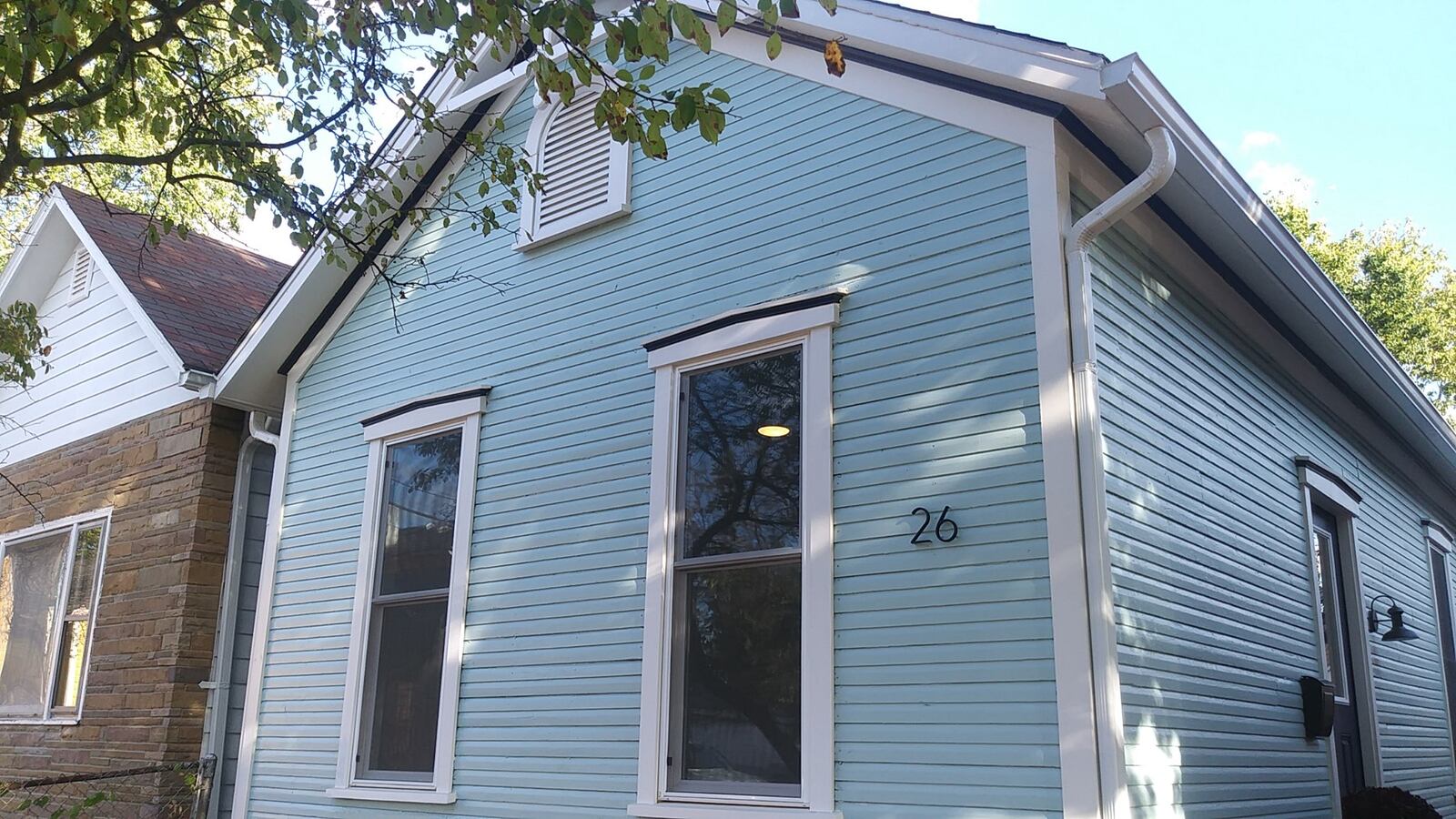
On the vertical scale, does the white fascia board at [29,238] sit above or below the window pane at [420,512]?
above

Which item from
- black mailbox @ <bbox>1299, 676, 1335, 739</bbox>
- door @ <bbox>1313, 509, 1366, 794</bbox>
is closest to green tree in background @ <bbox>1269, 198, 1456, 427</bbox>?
door @ <bbox>1313, 509, 1366, 794</bbox>

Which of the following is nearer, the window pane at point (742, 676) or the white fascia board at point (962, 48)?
the white fascia board at point (962, 48)

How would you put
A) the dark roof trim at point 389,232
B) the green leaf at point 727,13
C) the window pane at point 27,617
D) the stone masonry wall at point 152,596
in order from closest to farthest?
the green leaf at point 727,13
the dark roof trim at point 389,232
the stone masonry wall at point 152,596
the window pane at point 27,617

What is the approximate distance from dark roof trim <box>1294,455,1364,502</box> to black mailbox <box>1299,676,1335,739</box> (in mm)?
1467

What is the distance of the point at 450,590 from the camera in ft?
22.8

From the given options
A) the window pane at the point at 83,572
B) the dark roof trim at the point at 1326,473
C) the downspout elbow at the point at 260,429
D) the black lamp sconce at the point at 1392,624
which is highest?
the downspout elbow at the point at 260,429

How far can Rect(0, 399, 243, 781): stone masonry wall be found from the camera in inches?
330

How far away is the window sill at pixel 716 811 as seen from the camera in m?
4.95

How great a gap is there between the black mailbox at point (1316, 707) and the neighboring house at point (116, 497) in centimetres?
704

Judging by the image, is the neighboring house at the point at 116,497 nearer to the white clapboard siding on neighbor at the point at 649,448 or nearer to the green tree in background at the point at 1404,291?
the white clapboard siding on neighbor at the point at 649,448

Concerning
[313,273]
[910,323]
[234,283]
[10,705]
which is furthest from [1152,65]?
[10,705]

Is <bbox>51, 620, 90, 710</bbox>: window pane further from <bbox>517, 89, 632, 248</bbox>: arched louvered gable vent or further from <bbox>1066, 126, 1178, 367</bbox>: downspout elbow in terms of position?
<bbox>1066, 126, 1178, 367</bbox>: downspout elbow

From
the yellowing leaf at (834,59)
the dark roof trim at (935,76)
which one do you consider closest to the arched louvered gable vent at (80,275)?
the dark roof trim at (935,76)

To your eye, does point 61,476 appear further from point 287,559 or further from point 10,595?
point 287,559
